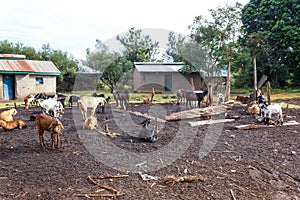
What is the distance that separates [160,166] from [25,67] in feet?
61.0

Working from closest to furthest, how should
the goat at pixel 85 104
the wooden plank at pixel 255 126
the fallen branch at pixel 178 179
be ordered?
1. the fallen branch at pixel 178 179
2. the wooden plank at pixel 255 126
3. the goat at pixel 85 104

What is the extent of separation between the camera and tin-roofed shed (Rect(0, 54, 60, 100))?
19144 millimetres

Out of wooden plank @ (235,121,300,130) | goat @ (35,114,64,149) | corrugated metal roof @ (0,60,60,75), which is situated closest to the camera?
goat @ (35,114,64,149)

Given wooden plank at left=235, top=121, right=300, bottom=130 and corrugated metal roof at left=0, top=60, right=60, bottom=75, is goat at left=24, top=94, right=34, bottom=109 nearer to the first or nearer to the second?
corrugated metal roof at left=0, top=60, right=60, bottom=75

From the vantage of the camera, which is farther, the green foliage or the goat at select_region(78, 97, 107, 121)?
→ the green foliage

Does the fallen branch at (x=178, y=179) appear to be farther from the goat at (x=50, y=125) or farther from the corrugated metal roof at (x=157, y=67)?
the corrugated metal roof at (x=157, y=67)

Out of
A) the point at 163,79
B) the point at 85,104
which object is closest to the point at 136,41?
the point at 163,79

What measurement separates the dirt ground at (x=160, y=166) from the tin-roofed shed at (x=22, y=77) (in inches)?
523

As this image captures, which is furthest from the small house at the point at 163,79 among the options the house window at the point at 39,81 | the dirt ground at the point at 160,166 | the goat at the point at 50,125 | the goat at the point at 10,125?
the goat at the point at 50,125

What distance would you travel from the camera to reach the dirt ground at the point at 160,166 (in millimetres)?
4051

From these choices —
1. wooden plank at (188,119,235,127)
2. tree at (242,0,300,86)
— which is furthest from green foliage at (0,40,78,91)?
wooden plank at (188,119,235,127)

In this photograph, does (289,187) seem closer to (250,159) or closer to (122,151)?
(250,159)

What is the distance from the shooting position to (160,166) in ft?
16.6

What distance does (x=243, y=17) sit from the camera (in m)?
28.2
